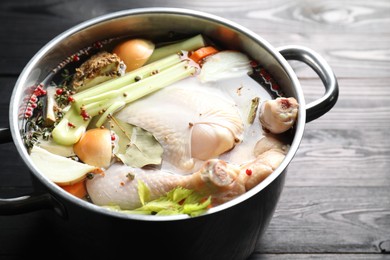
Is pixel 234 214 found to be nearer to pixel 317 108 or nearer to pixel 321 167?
pixel 317 108

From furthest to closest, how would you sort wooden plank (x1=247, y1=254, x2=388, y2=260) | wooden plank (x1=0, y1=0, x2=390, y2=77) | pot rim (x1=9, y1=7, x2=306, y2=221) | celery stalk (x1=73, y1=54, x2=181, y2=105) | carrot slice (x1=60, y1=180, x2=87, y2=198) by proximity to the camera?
wooden plank (x1=0, y1=0, x2=390, y2=77) < wooden plank (x1=247, y1=254, x2=388, y2=260) < celery stalk (x1=73, y1=54, x2=181, y2=105) < carrot slice (x1=60, y1=180, x2=87, y2=198) < pot rim (x1=9, y1=7, x2=306, y2=221)

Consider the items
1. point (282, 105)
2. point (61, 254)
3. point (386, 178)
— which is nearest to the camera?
point (282, 105)

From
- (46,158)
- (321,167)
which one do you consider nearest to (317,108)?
(321,167)

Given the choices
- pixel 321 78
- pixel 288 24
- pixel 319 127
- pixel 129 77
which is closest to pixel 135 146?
pixel 129 77

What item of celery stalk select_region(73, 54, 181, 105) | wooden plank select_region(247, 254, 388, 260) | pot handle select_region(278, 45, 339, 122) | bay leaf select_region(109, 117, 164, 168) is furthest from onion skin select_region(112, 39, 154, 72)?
wooden plank select_region(247, 254, 388, 260)

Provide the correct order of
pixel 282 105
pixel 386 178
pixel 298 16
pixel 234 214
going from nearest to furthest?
1. pixel 234 214
2. pixel 282 105
3. pixel 386 178
4. pixel 298 16

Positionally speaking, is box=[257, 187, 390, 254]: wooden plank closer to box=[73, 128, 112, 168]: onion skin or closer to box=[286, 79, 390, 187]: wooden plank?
box=[286, 79, 390, 187]: wooden plank
